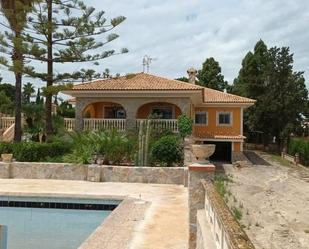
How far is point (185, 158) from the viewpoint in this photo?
1833cm

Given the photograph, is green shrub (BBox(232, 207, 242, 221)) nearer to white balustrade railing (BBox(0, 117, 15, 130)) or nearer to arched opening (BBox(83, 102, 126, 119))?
arched opening (BBox(83, 102, 126, 119))

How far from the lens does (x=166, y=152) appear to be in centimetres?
1838

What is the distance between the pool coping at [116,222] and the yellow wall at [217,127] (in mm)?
20995

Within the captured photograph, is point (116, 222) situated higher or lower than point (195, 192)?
lower

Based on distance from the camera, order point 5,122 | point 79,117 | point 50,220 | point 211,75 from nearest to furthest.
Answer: point 50,220 < point 79,117 < point 5,122 < point 211,75

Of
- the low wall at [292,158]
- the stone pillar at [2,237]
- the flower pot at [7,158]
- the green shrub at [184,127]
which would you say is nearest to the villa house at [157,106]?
the green shrub at [184,127]

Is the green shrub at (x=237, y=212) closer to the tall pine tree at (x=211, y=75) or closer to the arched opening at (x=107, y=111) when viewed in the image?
the arched opening at (x=107, y=111)

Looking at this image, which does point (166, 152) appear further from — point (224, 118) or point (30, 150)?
point (224, 118)

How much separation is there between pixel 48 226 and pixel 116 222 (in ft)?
7.66

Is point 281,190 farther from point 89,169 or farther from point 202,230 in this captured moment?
point 202,230

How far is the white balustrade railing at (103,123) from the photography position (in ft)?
87.8

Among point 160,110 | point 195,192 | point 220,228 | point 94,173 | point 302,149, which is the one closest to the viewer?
point 220,228

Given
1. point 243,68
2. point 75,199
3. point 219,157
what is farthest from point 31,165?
point 243,68

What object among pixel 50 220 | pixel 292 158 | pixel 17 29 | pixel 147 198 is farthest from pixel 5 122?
pixel 292 158
